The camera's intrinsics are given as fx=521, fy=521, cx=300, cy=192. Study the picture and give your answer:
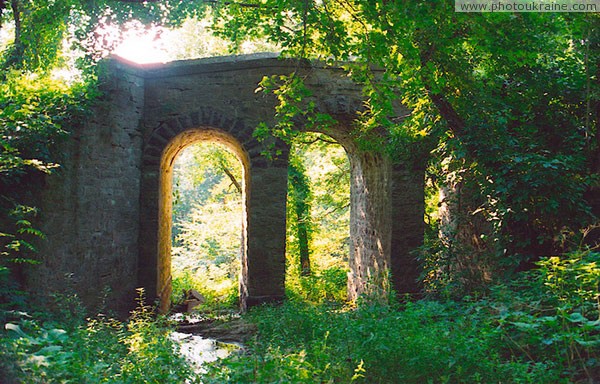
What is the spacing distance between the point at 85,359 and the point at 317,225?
12843 millimetres

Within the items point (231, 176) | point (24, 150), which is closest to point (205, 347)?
point (24, 150)

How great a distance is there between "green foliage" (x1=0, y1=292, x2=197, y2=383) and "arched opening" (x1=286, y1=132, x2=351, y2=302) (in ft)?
27.2

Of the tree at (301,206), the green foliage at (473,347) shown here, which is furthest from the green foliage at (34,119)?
the tree at (301,206)

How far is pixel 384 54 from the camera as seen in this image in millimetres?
5145

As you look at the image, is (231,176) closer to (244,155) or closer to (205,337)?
(244,155)

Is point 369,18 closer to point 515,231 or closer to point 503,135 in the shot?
point 503,135

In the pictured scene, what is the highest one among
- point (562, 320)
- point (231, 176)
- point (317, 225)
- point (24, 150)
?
point (231, 176)

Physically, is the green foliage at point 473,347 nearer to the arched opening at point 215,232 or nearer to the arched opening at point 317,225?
the arched opening at point 317,225

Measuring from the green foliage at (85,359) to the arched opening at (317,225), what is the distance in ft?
27.2

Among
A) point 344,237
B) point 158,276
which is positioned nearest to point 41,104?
point 158,276

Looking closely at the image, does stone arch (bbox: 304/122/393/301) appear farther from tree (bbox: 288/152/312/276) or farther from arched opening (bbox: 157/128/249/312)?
tree (bbox: 288/152/312/276)

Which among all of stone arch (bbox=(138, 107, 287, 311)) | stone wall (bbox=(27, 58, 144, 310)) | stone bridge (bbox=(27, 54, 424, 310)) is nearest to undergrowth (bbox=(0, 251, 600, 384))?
stone wall (bbox=(27, 58, 144, 310))

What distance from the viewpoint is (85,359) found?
370 cm

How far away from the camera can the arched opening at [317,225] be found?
12977 millimetres
